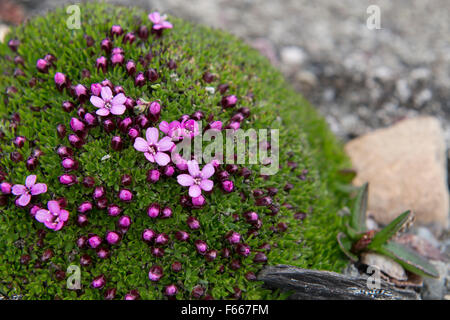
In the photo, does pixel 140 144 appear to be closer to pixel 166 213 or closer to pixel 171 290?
pixel 166 213

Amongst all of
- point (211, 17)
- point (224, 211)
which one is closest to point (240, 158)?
point (224, 211)

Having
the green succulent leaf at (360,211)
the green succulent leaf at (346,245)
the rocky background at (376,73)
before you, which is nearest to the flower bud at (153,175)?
the green succulent leaf at (346,245)

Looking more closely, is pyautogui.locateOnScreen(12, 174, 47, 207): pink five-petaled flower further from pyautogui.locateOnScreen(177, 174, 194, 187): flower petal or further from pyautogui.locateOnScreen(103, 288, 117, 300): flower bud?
pyautogui.locateOnScreen(177, 174, 194, 187): flower petal

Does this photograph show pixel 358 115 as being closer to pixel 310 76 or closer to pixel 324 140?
pixel 310 76

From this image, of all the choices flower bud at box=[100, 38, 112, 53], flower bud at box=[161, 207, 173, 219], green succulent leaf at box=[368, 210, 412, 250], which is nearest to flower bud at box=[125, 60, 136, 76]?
flower bud at box=[100, 38, 112, 53]

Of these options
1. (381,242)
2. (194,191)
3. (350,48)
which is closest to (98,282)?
(194,191)

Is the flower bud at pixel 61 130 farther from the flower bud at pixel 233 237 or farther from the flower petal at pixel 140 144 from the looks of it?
the flower bud at pixel 233 237
